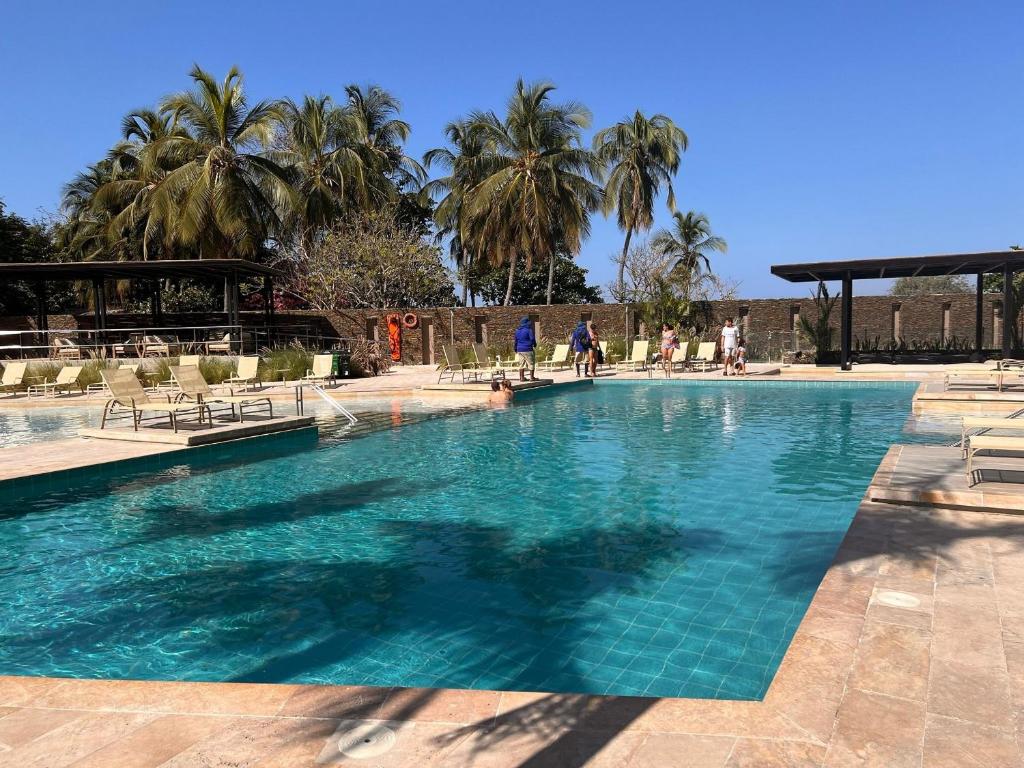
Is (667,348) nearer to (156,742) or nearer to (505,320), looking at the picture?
(505,320)

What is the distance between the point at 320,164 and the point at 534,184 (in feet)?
34.7

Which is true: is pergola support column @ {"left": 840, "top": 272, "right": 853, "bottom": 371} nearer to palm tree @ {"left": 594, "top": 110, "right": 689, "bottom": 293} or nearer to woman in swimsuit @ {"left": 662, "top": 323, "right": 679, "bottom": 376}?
woman in swimsuit @ {"left": 662, "top": 323, "right": 679, "bottom": 376}

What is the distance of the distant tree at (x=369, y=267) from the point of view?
31.4 metres

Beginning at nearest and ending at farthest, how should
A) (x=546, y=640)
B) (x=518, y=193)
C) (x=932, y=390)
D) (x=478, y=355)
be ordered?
(x=546, y=640)
(x=932, y=390)
(x=478, y=355)
(x=518, y=193)

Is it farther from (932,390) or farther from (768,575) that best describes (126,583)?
(932,390)

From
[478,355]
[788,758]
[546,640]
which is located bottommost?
[546,640]

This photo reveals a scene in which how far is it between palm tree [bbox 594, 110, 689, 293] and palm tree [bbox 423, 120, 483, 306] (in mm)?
6657

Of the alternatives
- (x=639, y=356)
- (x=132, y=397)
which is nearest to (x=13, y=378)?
(x=132, y=397)

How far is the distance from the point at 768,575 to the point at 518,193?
91.2 feet

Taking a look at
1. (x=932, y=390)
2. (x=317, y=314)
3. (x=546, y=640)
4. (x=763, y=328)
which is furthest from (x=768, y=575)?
(x=317, y=314)

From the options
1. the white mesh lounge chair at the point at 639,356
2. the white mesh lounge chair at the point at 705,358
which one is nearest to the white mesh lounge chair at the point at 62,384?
the white mesh lounge chair at the point at 639,356

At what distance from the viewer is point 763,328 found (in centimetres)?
2600

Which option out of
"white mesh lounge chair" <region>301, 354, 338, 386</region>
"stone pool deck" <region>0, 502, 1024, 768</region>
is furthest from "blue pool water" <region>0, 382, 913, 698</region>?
"white mesh lounge chair" <region>301, 354, 338, 386</region>

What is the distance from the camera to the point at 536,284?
150 ft
